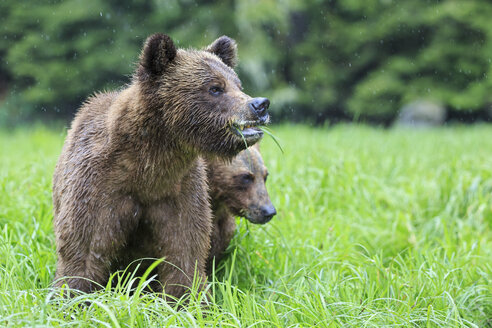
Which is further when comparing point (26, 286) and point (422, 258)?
point (422, 258)

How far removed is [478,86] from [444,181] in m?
13.0

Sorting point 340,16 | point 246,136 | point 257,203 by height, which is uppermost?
point 340,16

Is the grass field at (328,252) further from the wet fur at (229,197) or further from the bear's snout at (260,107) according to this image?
the bear's snout at (260,107)

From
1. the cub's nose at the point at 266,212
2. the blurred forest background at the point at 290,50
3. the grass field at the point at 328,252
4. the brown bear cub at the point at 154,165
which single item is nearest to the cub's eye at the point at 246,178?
the cub's nose at the point at 266,212

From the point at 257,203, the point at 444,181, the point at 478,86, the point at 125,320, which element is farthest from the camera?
the point at 478,86

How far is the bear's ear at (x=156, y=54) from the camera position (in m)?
3.34

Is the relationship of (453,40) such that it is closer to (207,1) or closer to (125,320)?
(207,1)

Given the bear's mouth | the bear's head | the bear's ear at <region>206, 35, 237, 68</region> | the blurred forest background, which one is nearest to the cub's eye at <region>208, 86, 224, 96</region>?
the bear's head

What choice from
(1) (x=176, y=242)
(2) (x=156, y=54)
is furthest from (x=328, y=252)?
(2) (x=156, y=54)

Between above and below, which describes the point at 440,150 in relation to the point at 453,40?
below

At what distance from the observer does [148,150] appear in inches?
132

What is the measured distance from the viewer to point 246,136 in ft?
10.8

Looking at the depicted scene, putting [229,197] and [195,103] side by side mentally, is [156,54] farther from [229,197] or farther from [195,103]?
[229,197]

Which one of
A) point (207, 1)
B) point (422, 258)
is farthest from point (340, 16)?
point (422, 258)
